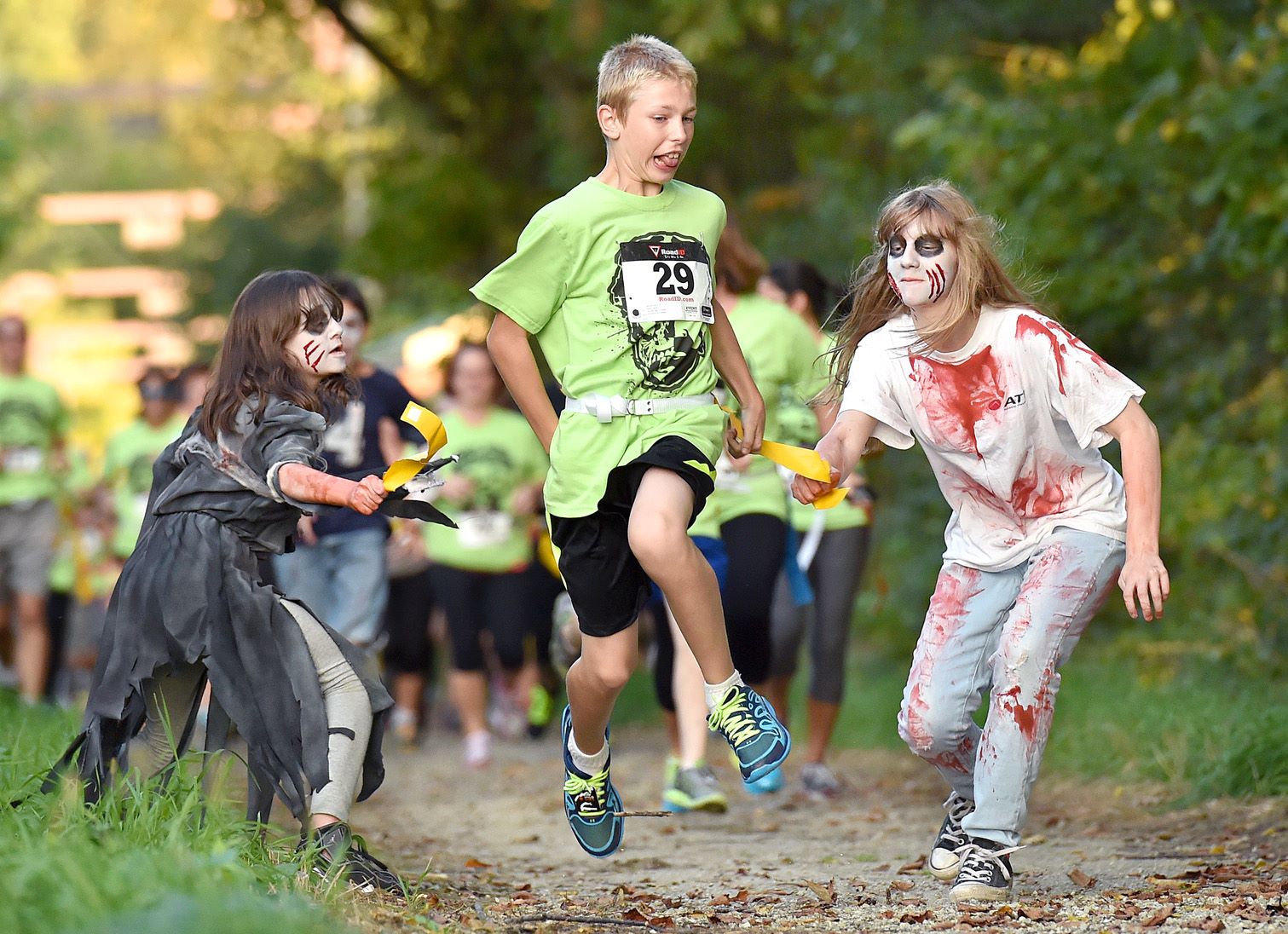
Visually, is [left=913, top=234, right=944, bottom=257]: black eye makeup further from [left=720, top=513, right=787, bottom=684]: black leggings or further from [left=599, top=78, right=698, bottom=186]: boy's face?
[left=720, top=513, right=787, bottom=684]: black leggings

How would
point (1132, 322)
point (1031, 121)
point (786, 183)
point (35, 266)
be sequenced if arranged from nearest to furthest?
A: point (1031, 121), point (1132, 322), point (786, 183), point (35, 266)

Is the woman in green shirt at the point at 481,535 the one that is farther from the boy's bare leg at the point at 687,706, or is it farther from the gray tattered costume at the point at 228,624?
the gray tattered costume at the point at 228,624

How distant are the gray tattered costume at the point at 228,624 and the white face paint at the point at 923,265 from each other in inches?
65.6

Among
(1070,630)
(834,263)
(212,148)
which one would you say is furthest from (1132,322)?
(212,148)

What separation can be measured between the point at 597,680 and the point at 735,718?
0.45m

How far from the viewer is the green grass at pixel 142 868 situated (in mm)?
3127

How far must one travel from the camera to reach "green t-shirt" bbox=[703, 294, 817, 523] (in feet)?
23.7

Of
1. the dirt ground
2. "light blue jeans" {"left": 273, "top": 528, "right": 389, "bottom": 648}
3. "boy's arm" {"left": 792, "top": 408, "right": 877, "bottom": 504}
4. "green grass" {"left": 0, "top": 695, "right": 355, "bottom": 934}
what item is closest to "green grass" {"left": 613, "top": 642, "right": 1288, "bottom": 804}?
the dirt ground

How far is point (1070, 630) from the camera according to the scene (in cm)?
475

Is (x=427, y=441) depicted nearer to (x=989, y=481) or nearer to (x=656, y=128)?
(x=656, y=128)

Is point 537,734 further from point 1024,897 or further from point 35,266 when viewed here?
point 35,266

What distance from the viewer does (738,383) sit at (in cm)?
515

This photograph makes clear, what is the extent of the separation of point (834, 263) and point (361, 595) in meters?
6.67

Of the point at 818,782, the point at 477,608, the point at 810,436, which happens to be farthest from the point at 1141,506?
the point at 477,608
